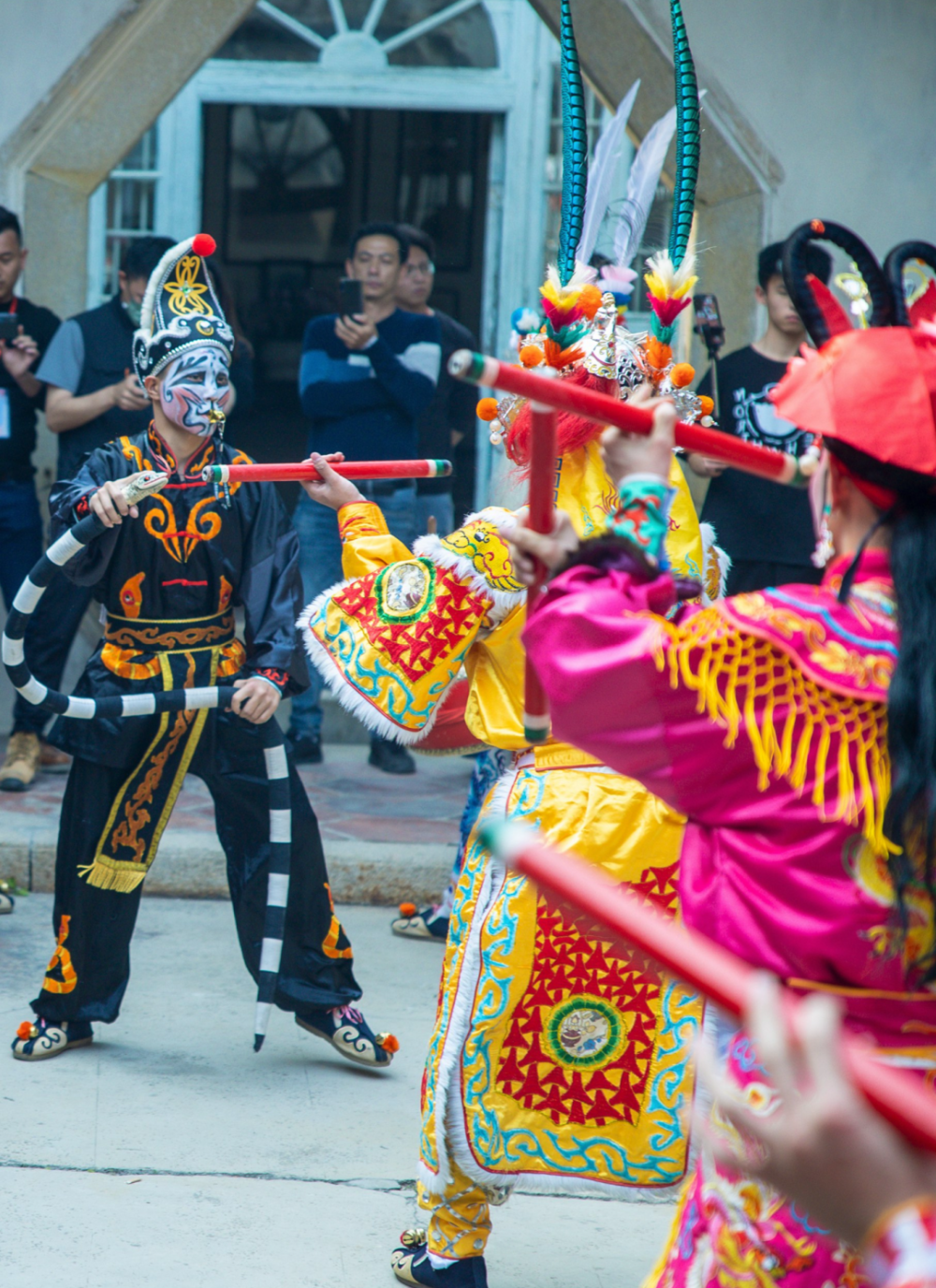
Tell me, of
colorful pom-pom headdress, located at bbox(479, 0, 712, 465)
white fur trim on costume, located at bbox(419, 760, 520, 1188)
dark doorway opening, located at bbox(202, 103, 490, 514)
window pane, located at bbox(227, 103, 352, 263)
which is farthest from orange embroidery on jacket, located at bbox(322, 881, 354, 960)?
window pane, located at bbox(227, 103, 352, 263)

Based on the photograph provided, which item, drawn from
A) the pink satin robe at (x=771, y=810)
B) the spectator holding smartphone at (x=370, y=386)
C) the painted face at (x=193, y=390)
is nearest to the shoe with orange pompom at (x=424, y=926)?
the spectator holding smartphone at (x=370, y=386)

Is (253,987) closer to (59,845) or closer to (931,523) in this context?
(59,845)

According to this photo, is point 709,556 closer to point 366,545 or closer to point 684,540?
point 684,540

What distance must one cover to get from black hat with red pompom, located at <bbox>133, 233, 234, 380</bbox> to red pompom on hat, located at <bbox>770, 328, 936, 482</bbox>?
2302 mm

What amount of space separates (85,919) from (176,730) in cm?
48

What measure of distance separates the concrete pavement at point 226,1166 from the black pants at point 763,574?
5.90 feet

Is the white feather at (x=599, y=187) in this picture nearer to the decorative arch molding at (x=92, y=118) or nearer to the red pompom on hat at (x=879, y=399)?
the red pompom on hat at (x=879, y=399)

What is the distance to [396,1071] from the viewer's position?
3.69 metres

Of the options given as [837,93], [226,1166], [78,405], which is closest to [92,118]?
[78,405]

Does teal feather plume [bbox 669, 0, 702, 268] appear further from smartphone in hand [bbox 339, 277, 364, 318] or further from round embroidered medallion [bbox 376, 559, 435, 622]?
smartphone in hand [bbox 339, 277, 364, 318]

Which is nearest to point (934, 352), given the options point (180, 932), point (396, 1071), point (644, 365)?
point (644, 365)

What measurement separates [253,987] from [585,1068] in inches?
74.7

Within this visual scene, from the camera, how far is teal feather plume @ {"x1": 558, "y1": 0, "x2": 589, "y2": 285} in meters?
2.61

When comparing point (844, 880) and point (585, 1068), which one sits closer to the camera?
point (844, 880)
